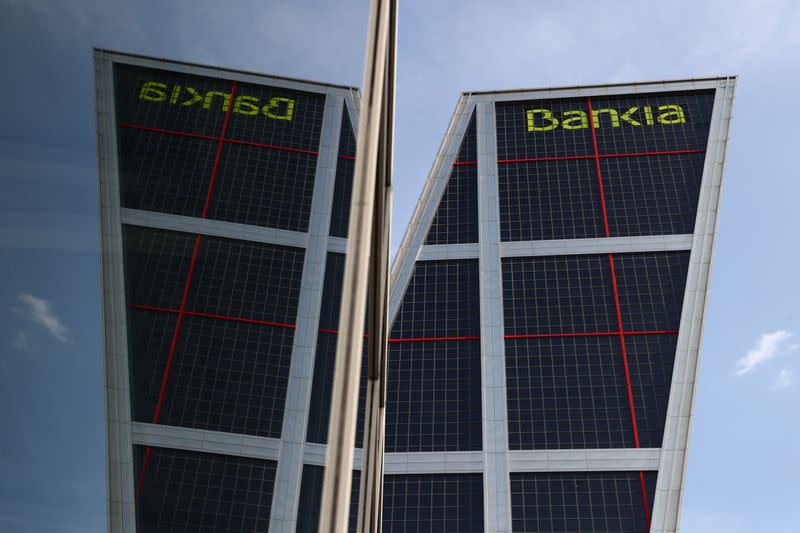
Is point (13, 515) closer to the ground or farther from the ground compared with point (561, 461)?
closer to the ground

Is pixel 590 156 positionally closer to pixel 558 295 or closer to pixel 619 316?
pixel 558 295

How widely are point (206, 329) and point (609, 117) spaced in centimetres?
4499

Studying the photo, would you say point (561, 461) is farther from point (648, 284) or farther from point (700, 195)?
point (700, 195)

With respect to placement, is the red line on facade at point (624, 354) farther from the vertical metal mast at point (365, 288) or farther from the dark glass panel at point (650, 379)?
the vertical metal mast at point (365, 288)

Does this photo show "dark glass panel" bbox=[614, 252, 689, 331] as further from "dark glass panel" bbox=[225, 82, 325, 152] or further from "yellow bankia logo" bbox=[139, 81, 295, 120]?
"yellow bankia logo" bbox=[139, 81, 295, 120]

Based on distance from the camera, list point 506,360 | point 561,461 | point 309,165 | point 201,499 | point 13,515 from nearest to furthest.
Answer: point 13,515
point 201,499
point 309,165
point 561,461
point 506,360

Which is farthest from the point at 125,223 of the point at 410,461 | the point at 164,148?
the point at 410,461

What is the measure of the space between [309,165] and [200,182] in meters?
2.03

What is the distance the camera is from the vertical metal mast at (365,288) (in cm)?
503

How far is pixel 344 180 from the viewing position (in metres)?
6.25

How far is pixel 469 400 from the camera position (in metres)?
38.6

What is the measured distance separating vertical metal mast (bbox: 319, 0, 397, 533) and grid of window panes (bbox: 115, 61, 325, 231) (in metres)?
0.91

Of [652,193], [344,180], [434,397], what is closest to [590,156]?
[652,193]

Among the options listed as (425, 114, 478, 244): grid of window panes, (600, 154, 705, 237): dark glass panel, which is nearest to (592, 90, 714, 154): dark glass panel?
(600, 154, 705, 237): dark glass panel
